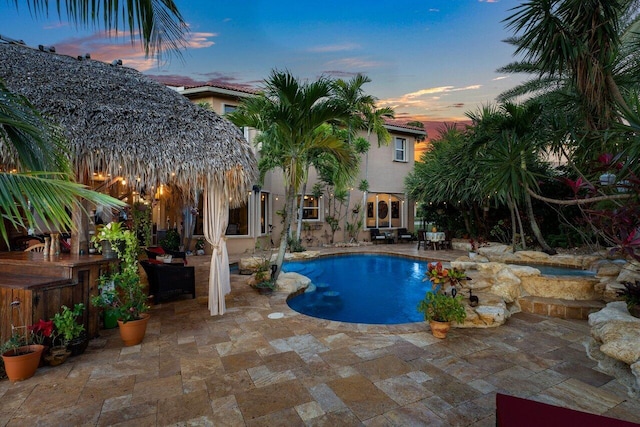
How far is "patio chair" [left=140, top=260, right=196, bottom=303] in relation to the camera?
242 inches

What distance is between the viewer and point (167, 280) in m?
6.22

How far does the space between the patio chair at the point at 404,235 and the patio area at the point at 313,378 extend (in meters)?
12.3

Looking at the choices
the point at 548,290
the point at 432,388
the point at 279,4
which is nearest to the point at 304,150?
the point at 432,388

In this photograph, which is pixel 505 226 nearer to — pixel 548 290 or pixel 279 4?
pixel 548 290

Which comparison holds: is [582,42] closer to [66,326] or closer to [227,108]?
[66,326]

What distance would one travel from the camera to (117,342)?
4.41m

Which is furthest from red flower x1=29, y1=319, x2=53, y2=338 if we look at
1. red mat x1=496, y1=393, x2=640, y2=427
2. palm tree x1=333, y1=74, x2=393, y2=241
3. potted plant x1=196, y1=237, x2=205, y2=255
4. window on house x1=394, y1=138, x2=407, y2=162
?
window on house x1=394, y1=138, x2=407, y2=162

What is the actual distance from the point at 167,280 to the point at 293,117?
4.08m

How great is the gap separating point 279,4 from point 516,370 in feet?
42.6

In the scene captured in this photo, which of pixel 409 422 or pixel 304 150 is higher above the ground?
pixel 304 150

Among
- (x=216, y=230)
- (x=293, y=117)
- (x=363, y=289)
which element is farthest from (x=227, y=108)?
(x=363, y=289)

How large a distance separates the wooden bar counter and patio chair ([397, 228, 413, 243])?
47.6 ft

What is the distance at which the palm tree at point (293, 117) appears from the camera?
6383mm

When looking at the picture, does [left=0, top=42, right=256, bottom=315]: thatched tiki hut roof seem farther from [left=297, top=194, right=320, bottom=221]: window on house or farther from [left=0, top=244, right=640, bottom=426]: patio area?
[left=297, top=194, right=320, bottom=221]: window on house
